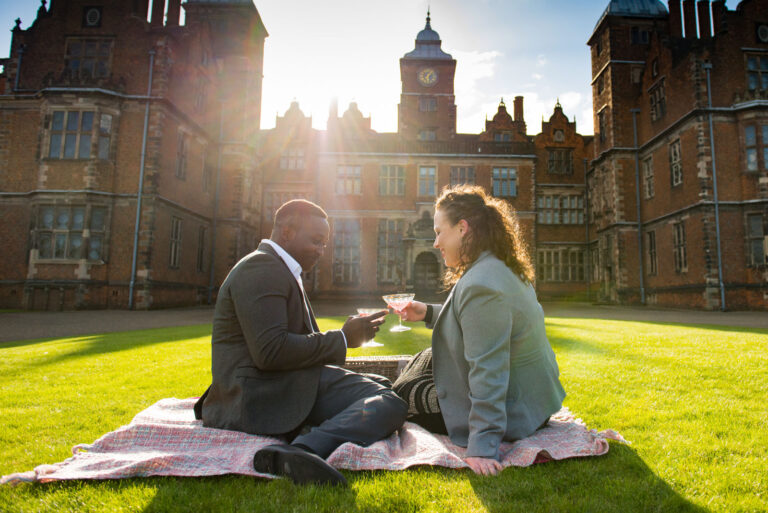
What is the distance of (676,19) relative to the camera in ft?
73.3

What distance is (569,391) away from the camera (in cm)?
Result: 427

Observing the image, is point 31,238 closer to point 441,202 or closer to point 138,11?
point 138,11

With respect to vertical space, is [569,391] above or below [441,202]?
below

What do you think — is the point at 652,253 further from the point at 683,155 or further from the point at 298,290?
the point at 298,290

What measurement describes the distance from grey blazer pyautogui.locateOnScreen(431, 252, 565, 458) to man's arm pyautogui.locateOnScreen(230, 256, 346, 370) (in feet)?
2.51

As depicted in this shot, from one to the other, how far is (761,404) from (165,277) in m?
19.1

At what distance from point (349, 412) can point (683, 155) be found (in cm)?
2249

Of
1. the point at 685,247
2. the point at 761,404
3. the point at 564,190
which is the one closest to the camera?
the point at 761,404

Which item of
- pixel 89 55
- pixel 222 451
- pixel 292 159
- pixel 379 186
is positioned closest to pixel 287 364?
pixel 222 451

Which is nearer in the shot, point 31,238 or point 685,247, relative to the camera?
point 31,238

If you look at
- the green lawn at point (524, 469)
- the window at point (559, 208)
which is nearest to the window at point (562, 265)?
the window at point (559, 208)

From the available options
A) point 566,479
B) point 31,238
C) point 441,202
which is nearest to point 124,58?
point 31,238

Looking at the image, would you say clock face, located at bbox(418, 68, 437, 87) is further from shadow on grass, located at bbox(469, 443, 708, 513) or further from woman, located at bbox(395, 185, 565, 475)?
shadow on grass, located at bbox(469, 443, 708, 513)

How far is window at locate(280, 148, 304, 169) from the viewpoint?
1076 inches
